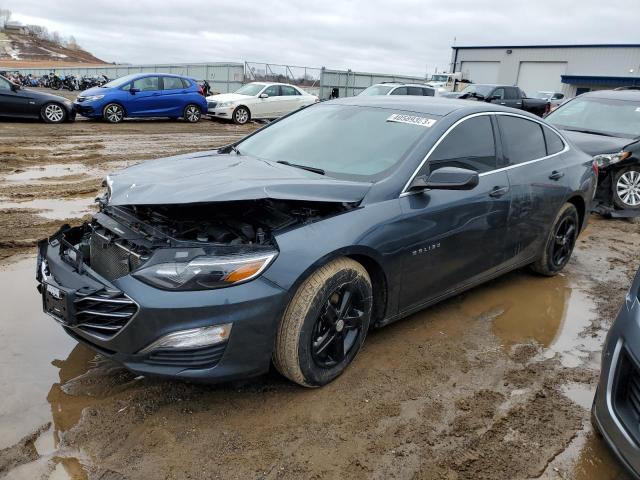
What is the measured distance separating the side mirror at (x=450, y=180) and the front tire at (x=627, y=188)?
18.0 feet

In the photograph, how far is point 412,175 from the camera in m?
3.45

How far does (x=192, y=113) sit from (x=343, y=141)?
1524 centimetres

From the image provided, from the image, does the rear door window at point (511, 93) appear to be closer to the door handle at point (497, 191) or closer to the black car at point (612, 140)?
the black car at point (612, 140)

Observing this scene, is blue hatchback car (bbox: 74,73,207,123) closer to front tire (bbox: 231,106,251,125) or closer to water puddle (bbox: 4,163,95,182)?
front tire (bbox: 231,106,251,125)

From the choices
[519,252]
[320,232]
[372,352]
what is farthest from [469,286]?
[320,232]

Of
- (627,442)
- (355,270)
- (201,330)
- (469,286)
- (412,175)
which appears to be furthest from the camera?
(469,286)

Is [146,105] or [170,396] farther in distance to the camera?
[146,105]

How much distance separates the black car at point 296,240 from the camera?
2.65 meters

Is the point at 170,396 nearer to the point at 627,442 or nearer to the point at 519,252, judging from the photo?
the point at 627,442

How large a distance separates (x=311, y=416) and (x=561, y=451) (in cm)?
130

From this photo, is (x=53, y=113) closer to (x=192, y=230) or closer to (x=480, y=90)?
(x=192, y=230)

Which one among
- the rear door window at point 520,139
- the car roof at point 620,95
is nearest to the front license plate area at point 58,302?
the rear door window at point 520,139

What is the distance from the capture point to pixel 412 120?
387 cm

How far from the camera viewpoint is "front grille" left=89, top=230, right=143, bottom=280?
110 inches
